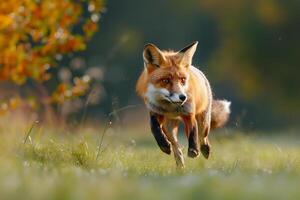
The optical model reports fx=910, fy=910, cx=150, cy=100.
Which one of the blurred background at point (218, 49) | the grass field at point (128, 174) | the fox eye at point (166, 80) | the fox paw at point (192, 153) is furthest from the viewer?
the blurred background at point (218, 49)

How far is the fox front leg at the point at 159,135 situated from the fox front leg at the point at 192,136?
0.92ft

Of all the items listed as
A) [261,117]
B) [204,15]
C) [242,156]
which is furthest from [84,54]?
[242,156]

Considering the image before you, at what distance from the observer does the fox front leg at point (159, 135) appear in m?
10.7

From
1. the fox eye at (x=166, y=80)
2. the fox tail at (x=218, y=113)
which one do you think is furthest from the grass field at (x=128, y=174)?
the fox eye at (x=166, y=80)

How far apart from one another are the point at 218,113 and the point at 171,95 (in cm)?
243

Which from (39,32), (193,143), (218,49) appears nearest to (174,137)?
(193,143)

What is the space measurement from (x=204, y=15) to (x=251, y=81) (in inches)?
232

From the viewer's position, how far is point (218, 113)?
41.7ft

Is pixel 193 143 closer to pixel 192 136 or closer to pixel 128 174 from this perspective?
pixel 192 136

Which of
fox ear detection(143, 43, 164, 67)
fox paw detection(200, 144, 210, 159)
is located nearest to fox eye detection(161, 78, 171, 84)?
fox ear detection(143, 43, 164, 67)

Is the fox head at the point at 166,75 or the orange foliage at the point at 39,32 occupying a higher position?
the fox head at the point at 166,75

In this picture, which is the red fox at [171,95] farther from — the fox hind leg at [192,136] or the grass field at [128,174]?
the grass field at [128,174]

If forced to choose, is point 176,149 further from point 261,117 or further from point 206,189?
point 261,117

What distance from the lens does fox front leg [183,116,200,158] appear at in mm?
10758
